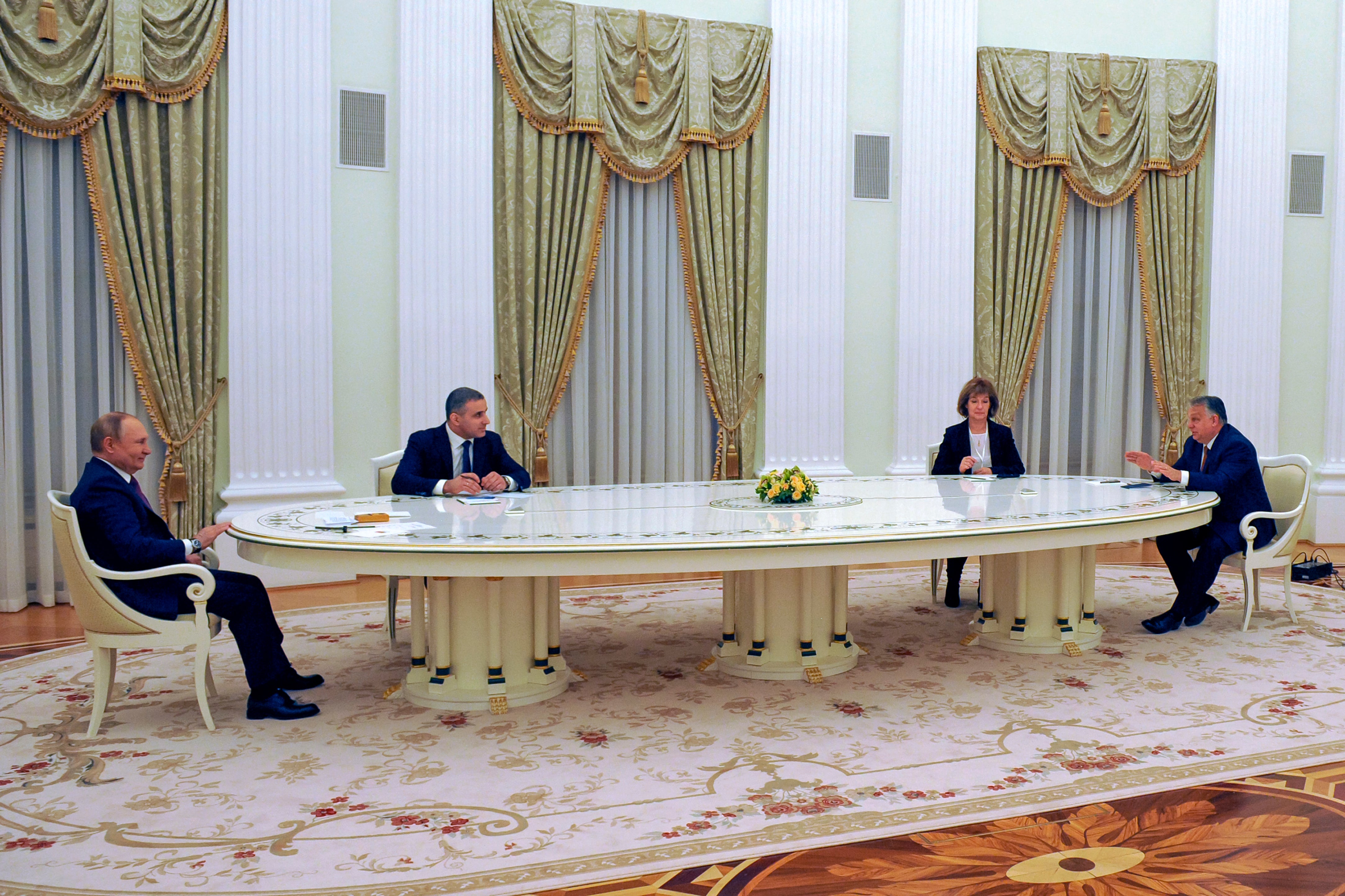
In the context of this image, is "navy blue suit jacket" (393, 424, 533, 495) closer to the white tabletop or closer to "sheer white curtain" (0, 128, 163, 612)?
the white tabletop

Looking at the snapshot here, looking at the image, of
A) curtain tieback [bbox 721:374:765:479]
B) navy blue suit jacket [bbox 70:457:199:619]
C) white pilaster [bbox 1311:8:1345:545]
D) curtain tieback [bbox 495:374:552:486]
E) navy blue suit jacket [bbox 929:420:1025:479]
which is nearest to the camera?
navy blue suit jacket [bbox 70:457:199:619]

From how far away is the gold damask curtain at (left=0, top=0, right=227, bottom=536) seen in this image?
249 inches

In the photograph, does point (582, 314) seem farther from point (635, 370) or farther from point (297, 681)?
point (297, 681)

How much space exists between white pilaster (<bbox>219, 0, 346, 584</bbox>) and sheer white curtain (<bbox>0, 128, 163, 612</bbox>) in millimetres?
764

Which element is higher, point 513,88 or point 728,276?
point 513,88

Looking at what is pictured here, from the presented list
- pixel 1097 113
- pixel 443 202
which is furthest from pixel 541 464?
pixel 1097 113

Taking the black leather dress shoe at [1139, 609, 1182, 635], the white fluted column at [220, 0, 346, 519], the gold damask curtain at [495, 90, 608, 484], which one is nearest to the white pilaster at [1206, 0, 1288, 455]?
the black leather dress shoe at [1139, 609, 1182, 635]

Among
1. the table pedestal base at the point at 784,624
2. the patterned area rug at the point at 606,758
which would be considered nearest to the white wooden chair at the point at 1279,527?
the patterned area rug at the point at 606,758

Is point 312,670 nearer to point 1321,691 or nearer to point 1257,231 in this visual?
point 1321,691

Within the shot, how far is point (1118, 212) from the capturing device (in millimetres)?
8992

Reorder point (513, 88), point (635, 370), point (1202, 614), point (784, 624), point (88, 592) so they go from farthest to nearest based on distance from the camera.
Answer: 1. point (635, 370)
2. point (513, 88)
3. point (1202, 614)
4. point (784, 624)
5. point (88, 592)

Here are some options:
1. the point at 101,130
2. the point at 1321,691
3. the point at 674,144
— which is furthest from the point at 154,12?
the point at 1321,691

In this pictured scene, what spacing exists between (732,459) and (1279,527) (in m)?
3.77

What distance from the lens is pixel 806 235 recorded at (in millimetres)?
8359
